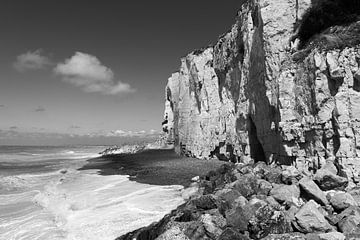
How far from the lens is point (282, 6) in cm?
2723

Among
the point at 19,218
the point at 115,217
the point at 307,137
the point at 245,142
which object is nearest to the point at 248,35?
the point at 245,142

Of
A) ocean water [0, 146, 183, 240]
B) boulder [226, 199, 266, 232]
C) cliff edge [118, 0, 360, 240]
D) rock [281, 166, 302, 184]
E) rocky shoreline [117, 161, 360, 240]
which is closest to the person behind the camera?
rocky shoreline [117, 161, 360, 240]

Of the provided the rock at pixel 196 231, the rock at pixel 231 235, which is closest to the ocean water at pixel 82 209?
the rock at pixel 196 231

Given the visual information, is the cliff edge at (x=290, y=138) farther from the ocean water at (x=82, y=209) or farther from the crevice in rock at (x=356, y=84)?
A: the ocean water at (x=82, y=209)

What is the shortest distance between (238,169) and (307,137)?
5874mm

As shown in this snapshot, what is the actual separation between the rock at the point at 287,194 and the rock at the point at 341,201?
5.37ft

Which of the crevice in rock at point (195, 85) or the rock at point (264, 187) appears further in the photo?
the crevice in rock at point (195, 85)

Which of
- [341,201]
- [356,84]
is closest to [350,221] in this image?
[341,201]

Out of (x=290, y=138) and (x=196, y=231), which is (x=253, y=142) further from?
(x=196, y=231)

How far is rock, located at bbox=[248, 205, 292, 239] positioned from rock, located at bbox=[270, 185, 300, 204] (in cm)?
261

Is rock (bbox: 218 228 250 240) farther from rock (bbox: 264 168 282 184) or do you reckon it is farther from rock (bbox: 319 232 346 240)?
rock (bbox: 264 168 282 184)

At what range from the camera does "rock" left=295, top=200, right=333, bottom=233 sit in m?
11.1

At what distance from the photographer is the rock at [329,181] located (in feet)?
52.4

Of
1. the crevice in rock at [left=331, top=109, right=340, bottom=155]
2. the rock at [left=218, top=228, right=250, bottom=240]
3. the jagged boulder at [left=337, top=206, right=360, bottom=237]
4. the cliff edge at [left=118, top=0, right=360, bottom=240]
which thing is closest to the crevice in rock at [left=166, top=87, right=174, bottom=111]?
the cliff edge at [left=118, top=0, right=360, bottom=240]
